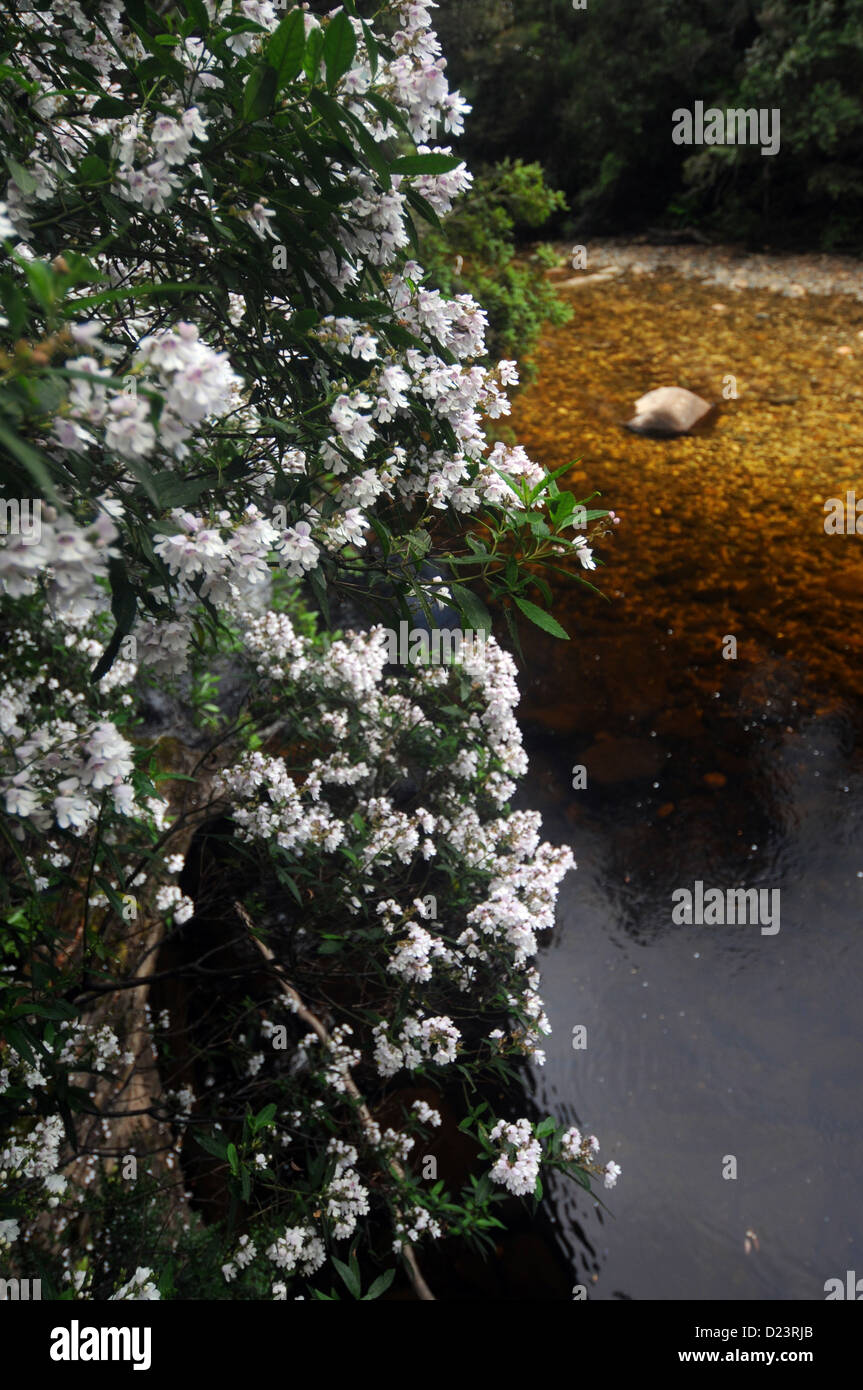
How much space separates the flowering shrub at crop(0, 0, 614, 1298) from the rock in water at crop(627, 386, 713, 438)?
4664 millimetres

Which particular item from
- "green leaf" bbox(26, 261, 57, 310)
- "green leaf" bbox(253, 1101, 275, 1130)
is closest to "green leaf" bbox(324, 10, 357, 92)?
"green leaf" bbox(26, 261, 57, 310)

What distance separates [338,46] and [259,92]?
0.13m

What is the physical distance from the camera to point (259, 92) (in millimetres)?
1314

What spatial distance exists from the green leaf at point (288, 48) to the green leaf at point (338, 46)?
0.12 feet

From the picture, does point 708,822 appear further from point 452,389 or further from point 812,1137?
point 452,389

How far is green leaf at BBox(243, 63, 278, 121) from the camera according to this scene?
4.27 ft

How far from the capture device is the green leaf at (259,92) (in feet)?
4.27

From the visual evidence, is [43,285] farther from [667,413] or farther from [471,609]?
[667,413]

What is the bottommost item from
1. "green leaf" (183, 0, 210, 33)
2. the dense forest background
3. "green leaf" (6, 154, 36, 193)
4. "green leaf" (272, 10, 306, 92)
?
"green leaf" (6, 154, 36, 193)

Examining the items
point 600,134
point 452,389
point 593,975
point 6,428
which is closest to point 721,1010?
point 593,975

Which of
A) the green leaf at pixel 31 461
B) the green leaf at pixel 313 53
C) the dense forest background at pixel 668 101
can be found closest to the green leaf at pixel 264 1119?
the green leaf at pixel 31 461

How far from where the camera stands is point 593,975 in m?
3.99

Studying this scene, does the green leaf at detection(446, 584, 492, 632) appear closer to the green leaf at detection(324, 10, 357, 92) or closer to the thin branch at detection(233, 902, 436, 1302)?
the green leaf at detection(324, 10, 357, 92)

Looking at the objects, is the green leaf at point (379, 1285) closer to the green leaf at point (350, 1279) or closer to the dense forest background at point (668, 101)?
the green leaf at point (350, 1279)
